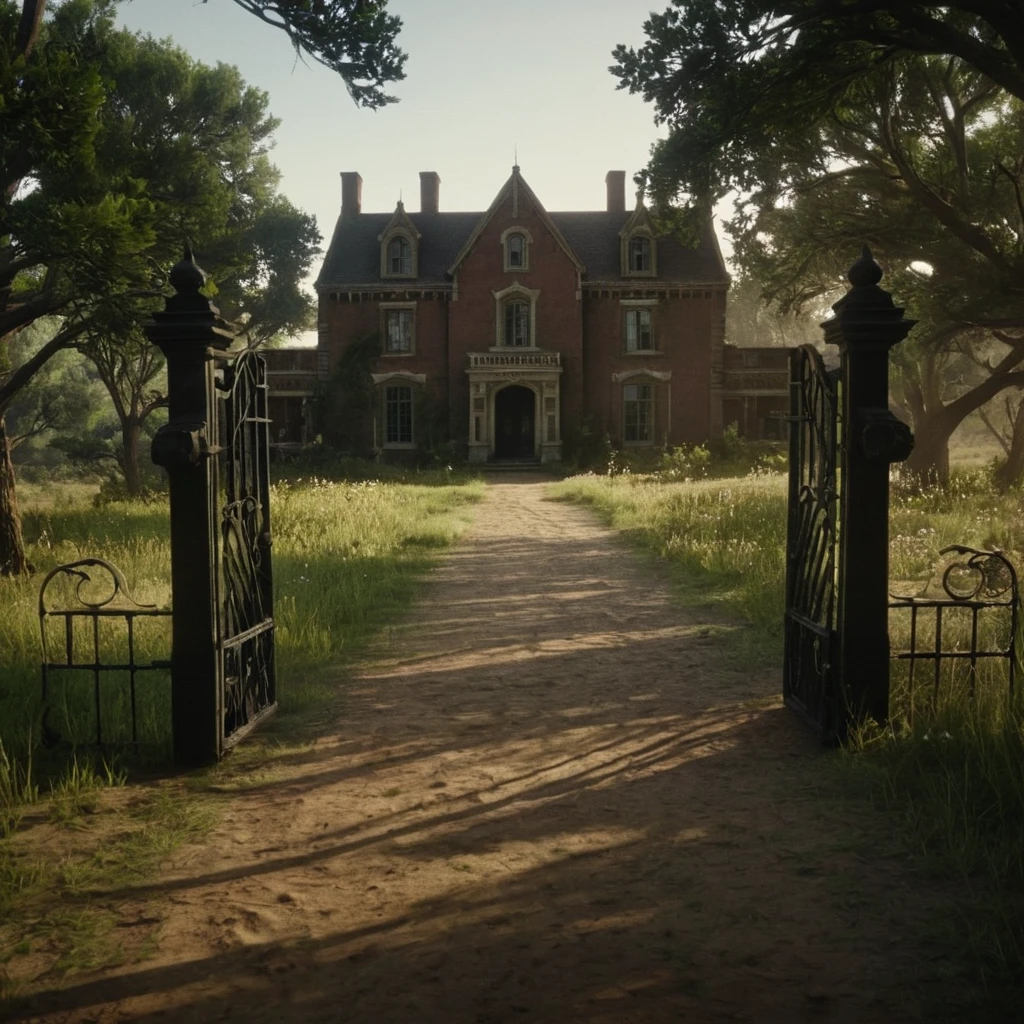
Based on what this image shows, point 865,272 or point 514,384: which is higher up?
point 514,384

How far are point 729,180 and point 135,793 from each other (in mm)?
13282

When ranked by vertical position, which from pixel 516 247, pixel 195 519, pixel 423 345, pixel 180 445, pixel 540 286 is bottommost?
pixel 195 519

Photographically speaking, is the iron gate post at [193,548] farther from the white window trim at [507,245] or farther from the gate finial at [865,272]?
the white window trim at [507,245]

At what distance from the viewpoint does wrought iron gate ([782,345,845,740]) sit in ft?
20.0

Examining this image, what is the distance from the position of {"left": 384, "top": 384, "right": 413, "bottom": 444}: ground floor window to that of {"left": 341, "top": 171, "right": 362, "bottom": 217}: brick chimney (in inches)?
305

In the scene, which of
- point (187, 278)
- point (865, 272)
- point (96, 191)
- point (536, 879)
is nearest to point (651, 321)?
point (96, 191)

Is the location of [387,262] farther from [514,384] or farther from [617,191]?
[617,191]

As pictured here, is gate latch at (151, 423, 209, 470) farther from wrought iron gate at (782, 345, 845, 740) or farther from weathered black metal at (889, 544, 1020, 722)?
weathered black metal at (889, 544, 1020, 722)

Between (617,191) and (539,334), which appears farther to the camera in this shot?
(617,191)

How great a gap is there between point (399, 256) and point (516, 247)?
417 cm

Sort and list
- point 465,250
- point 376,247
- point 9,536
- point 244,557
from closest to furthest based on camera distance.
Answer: point 244,557 → point 9,536 → point 465,250 → point 376,247

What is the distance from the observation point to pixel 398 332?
36.8m

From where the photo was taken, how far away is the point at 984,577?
6.50m

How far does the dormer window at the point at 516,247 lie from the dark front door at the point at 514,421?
4.24 metres
